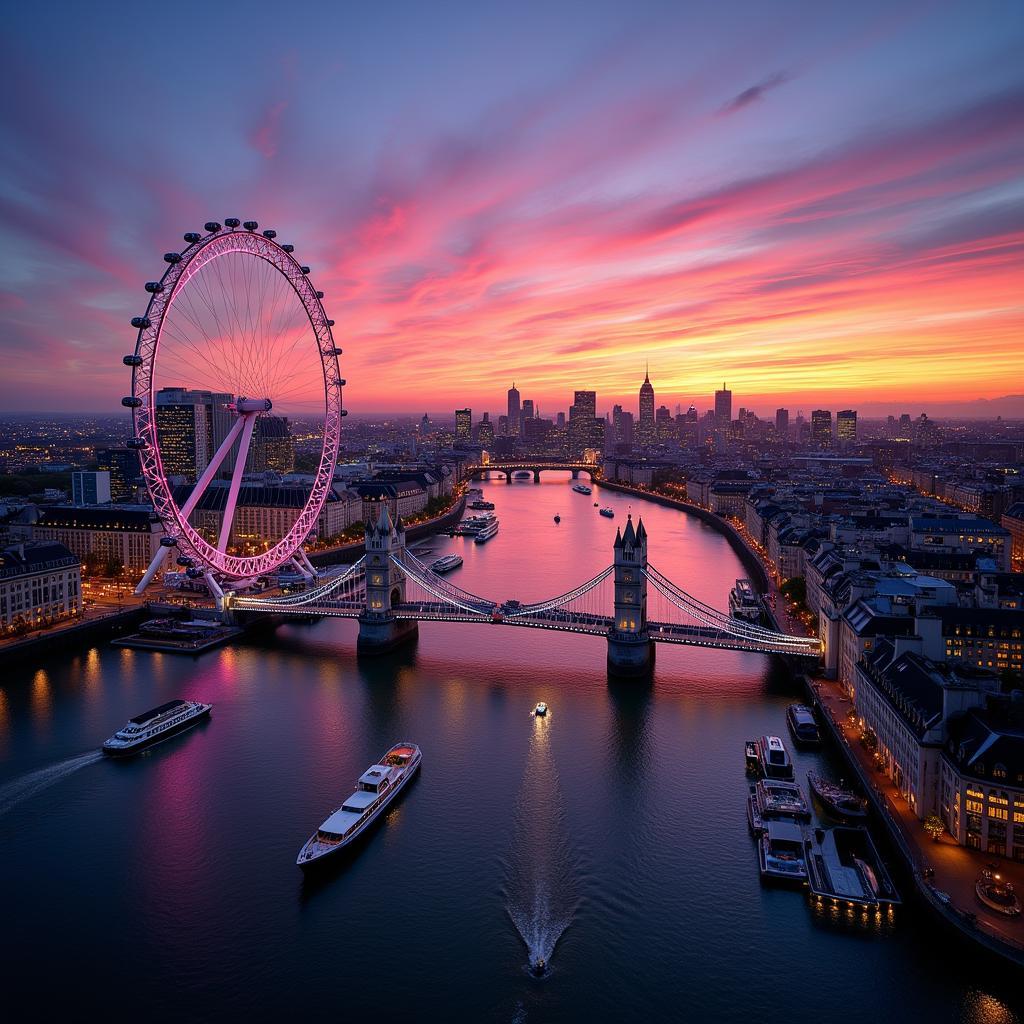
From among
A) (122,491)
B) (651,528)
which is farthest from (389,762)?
(122,491)

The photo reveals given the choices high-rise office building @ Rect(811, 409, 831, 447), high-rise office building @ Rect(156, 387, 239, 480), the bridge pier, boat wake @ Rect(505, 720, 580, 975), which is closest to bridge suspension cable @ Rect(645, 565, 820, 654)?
the bridge pier

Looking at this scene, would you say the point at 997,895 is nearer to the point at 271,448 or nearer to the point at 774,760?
the point at 774,760

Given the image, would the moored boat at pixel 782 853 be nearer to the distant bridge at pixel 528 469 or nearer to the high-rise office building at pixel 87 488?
the high-rise office building at pixel 87 488

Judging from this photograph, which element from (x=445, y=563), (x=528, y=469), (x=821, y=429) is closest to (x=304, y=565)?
(x=445, y=563)

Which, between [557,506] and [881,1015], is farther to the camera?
[557,506]

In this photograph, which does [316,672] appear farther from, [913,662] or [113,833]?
[913,662]

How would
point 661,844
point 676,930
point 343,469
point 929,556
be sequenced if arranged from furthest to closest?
point 343,469 < point 929,556 < point 661,844 < point 676,930

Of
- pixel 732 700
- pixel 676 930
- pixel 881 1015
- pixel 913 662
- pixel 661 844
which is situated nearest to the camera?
pixel 881 1015

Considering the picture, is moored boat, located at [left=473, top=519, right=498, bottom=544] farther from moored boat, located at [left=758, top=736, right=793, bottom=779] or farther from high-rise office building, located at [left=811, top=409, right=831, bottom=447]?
high-rise office building, located at [left=811, top=409, right=831, bottom=447]
